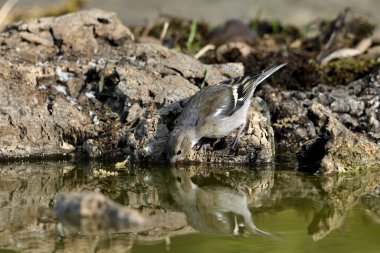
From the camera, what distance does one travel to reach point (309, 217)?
551 centimetres

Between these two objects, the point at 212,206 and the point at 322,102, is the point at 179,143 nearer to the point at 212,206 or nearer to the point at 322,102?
the point at 212,206

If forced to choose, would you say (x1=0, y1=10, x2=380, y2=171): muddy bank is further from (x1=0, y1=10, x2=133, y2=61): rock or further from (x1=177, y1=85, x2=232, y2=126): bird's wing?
(x1=177, y1=85, x2=232, y2=126): bird's wing

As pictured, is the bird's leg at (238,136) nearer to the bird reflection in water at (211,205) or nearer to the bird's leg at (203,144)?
the bird's leg at (203,144)

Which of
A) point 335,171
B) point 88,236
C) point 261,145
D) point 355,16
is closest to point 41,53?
point 261,145

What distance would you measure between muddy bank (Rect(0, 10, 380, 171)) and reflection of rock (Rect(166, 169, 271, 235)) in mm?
896

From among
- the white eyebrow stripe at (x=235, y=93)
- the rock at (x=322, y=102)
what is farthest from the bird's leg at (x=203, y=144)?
the rock at (x=322, y=102)

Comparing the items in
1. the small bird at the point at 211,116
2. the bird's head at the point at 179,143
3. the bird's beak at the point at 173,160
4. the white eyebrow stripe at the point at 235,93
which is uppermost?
the white eyebrow stripe at the point at 235,93

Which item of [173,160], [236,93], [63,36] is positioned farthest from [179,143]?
[63,36]

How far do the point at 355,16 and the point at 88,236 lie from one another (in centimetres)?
680

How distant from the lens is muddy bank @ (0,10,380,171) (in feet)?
24.2

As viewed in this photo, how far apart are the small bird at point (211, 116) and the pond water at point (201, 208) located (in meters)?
0.22

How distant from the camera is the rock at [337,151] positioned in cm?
675

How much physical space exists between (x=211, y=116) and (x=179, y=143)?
1.73 feet

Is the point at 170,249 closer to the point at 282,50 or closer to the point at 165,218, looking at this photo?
the point at 165,218
